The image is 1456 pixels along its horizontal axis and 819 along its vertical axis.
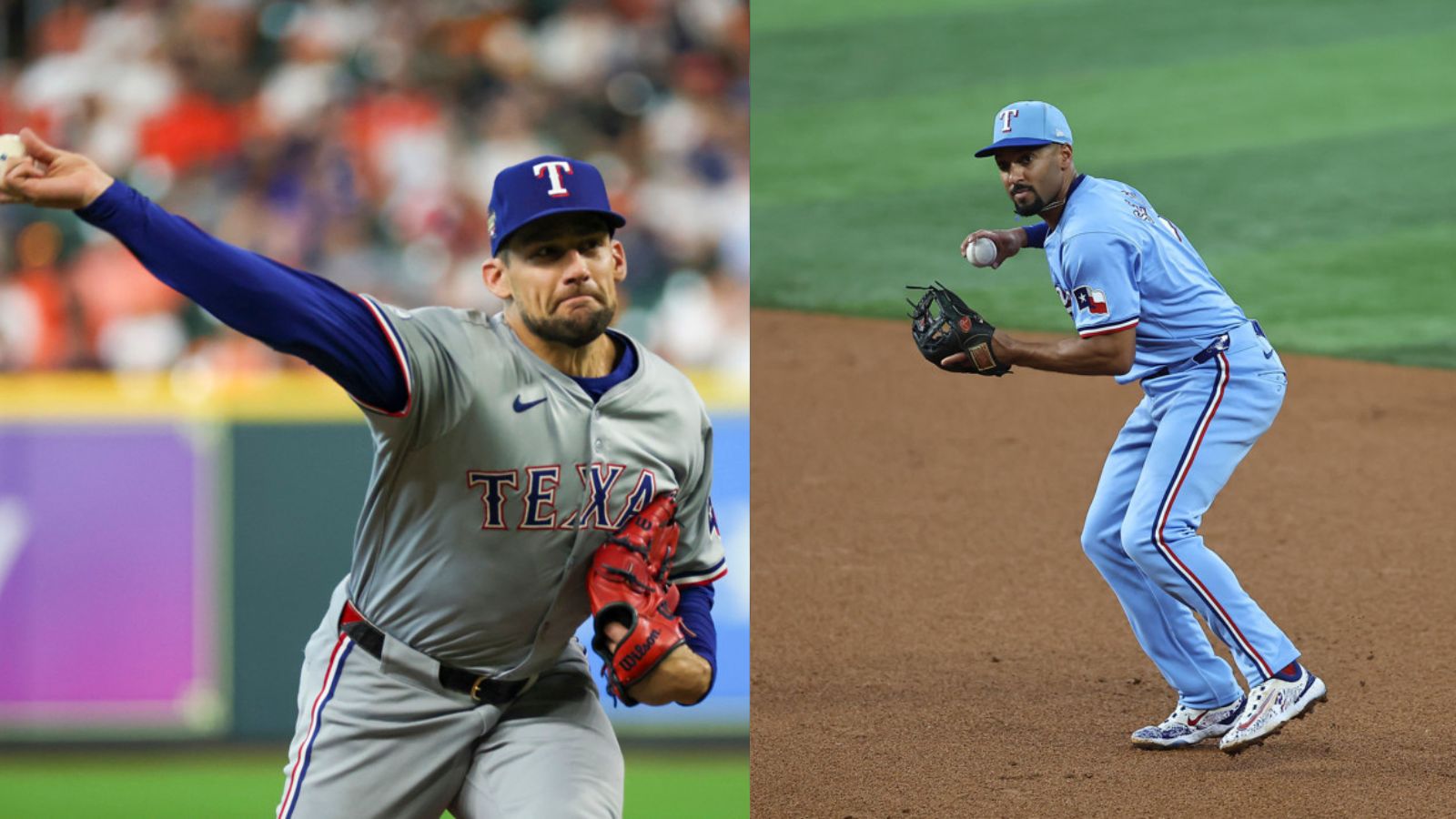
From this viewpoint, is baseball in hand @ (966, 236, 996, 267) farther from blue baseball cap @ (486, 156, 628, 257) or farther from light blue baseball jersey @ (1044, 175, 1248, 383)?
blue baseball cap @ (486, 156, 628, 257)

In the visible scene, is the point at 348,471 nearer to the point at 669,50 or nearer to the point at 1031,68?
the point at 669,50

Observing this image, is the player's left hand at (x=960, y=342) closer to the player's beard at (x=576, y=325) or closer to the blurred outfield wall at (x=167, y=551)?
the blurred outfield wall at (x=167, y=551)

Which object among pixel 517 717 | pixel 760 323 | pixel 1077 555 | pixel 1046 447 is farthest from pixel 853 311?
pixel 517 717

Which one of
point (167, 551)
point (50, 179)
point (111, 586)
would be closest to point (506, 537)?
point (50, 179)

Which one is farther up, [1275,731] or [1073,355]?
[1073,355]

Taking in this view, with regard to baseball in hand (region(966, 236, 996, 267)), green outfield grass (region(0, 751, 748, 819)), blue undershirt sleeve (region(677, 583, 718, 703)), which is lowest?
green outfield grass (region(0, 751, 748, 819))

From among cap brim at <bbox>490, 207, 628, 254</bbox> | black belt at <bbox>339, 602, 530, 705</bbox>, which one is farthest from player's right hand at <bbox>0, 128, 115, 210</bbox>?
black belt at <bbox>339, 602, 530, 705</bbox>

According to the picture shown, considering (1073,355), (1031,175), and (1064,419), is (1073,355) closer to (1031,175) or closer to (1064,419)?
(1031,175)
